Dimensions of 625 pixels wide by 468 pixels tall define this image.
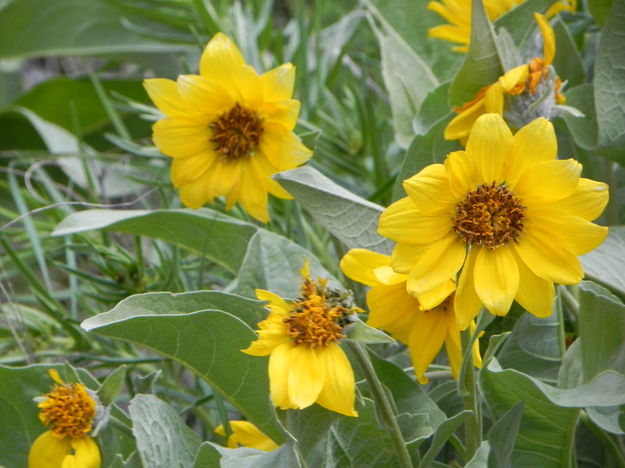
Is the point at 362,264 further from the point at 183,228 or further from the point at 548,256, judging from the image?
the point at 183,228

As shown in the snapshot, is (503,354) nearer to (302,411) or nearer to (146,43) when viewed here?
(302,411)

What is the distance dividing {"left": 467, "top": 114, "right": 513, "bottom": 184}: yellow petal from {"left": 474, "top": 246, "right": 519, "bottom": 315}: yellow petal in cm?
3

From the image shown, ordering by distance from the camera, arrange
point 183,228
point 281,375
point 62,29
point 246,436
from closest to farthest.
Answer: point 281,375, point 246,436, point 183,228, point 62,29

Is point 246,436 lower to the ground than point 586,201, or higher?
lower

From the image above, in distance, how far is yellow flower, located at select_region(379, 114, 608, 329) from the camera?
41 cm

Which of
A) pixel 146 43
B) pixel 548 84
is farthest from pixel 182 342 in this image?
pixel 146 43

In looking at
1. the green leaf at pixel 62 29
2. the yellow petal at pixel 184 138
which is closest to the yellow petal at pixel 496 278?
the yellow petal at pixel 184 138

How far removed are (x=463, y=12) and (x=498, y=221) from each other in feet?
0.85

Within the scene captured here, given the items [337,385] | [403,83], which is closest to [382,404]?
[337,385]

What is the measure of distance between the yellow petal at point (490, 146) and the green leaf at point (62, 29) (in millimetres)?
934

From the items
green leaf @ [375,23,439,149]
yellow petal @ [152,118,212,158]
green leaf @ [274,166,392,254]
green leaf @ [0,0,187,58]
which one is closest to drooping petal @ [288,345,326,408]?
green leaf @ [274,166,392,254]

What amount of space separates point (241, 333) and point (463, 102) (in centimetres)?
22

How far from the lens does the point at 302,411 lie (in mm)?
435

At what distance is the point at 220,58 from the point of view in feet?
1.81
